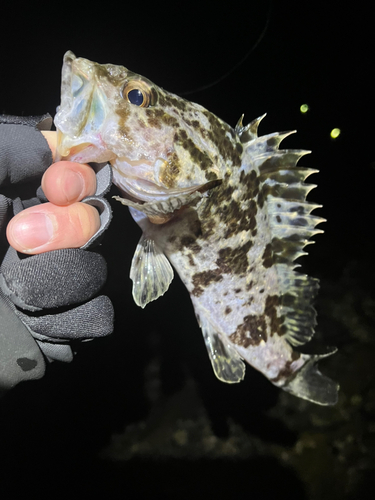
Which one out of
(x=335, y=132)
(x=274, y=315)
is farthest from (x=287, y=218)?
(x=335, y=132)

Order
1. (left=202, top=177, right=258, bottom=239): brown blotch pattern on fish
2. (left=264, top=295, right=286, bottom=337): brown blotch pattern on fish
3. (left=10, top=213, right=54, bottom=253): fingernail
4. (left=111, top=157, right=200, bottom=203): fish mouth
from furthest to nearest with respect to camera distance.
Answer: (left=264, top=295, right=286, bottom=337): brown blotch pattern on fish, (left=202, top=177, right=258, bottom=239): brown blotch pattern on fish, (left=111, top=157, right=200, bottom=203): fish mouth, (left=10, top=213, right=54, bottom=253): fingernail

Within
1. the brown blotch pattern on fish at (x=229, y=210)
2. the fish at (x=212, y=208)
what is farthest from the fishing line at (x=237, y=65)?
the brown blotch pattern on fish at (x=229, y=210)

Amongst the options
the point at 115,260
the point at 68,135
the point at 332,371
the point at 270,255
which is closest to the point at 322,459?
the point at 332,371

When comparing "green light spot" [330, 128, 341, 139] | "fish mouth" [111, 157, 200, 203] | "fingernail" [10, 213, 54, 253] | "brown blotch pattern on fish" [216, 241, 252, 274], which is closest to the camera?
"fingernail" [10, 213, 54, 253]

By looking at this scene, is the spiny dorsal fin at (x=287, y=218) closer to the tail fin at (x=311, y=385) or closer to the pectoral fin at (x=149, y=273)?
the tail fin at (x=311, y=385)

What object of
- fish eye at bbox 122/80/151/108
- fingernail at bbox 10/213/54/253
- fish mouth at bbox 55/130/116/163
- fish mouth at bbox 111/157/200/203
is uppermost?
fish eye at bbox 122/80/151/108

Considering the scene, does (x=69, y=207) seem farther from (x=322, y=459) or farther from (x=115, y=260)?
(x=322, y=459)

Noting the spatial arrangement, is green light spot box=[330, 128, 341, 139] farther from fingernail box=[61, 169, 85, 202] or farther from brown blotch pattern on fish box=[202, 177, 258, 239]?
fingernail box=[61, 169, 85, 202]

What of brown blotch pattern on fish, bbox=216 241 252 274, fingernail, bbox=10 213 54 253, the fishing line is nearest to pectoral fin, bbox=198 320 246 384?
brown blotch pattern on fish, bbox=216 241 252 274
